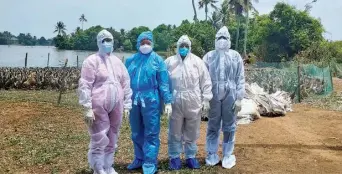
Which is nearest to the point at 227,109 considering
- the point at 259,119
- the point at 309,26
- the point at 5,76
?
the point at 259,119

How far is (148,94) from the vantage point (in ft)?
16.8

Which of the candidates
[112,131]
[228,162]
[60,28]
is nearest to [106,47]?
[112,131]

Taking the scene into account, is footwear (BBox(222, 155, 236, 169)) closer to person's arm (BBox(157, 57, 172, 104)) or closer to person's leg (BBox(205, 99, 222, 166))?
person's leg (BBox(205, 99, 222, 166))

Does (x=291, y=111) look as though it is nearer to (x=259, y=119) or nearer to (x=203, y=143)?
(x=259, y=119)

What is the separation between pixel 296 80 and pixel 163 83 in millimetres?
9629

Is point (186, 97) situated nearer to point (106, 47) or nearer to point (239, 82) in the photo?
point (239, 82)

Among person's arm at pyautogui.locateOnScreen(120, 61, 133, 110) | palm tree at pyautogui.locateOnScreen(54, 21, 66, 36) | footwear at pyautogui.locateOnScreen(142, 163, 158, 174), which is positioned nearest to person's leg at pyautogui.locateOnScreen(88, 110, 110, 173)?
person's arm at pyautogui.locateOnScreen(120, 61, 133, 110)

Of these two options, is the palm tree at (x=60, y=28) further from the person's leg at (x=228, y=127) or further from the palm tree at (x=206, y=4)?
the person's leg at (x=228, y=127)

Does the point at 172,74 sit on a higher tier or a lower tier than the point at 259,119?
higher

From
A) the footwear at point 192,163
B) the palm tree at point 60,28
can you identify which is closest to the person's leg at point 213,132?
the footwear at point 192,163

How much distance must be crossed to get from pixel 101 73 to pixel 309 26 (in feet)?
116

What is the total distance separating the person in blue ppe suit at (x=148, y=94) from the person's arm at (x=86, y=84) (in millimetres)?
593

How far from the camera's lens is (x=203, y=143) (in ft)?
23.6

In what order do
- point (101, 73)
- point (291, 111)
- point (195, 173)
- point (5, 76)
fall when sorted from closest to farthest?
point (101, 73), point (195, 173), point (291, 111), point (5, 76)
